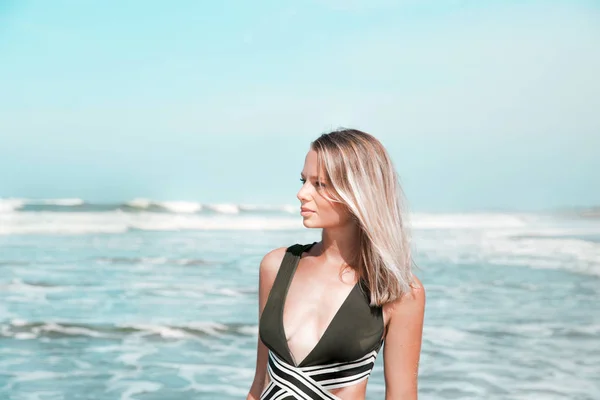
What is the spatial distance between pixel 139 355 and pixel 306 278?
189 inches

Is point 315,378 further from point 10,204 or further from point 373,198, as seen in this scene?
point 10,204

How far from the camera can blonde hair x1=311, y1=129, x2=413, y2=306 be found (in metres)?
2.12

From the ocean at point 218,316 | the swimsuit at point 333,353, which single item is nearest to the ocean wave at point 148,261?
the ocean at point 218,316

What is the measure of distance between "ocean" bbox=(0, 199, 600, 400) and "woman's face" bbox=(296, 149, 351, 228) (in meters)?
0.36

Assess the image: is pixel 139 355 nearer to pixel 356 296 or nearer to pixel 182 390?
pixel 182 390

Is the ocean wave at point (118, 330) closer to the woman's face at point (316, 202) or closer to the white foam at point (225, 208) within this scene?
the woman's face at point (316, 202)

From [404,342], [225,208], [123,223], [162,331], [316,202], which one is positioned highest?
[316,202]

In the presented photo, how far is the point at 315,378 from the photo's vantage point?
7.12 feet

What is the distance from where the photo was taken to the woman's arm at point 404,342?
2.18 m

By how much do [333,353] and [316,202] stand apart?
0.44 m

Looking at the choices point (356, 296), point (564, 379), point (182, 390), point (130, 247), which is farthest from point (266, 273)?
point (130, 247)

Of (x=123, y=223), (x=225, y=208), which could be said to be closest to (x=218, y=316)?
(x=123, y=223)

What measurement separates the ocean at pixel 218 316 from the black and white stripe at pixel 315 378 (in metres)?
0.48

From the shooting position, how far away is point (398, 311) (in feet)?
7.16
